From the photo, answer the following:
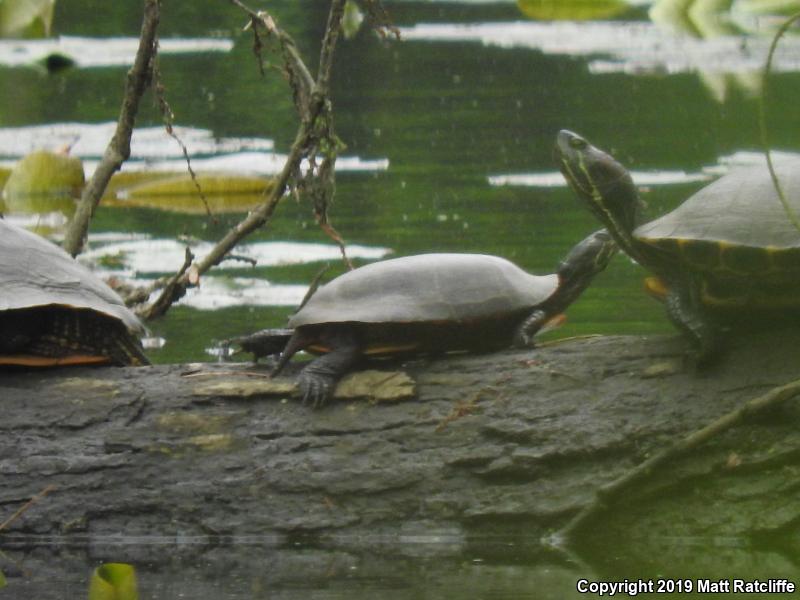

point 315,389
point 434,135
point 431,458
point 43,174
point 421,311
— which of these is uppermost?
point 421,311

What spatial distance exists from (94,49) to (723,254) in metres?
12.0

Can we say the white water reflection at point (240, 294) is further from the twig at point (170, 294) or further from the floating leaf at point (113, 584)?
the floating leaf at point (113, 584)

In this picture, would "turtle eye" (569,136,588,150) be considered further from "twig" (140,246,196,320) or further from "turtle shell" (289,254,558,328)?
"twig" (140,246,196,320)

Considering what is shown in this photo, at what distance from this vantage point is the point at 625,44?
47.3 feet

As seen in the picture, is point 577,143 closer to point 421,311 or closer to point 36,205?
point 421,311

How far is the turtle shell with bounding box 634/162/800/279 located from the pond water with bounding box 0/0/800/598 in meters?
0.36

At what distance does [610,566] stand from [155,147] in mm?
7091

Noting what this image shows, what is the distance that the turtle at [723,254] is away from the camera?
3154 millimetres

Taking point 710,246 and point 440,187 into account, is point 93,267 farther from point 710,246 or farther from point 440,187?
point 710,246

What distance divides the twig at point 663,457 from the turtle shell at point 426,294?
0.53m

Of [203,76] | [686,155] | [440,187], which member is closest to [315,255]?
[440,187]

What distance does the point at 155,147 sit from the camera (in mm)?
9781

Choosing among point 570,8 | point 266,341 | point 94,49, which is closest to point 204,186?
point 266,341

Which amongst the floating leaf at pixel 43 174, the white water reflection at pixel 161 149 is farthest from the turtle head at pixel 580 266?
the white water reflection at pixel 161 149
